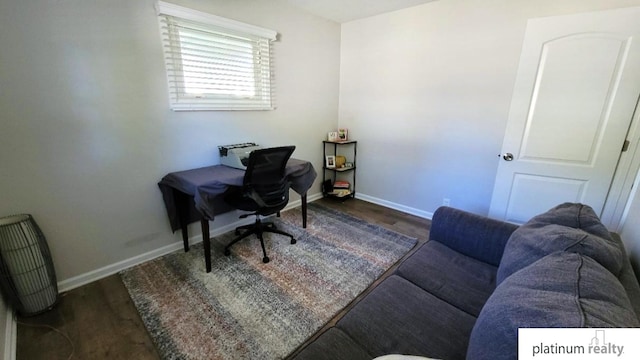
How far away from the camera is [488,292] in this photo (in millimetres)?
1293

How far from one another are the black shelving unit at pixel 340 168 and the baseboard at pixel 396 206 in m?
0.19

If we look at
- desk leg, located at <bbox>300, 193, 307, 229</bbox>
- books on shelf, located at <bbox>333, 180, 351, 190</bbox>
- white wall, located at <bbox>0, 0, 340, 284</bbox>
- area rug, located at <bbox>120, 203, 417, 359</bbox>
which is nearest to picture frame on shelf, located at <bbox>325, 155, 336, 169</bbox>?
books on shelf, located at <bbox>333, 180, 351, 190</bbox>

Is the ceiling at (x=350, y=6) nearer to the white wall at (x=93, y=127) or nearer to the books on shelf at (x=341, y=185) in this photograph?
the white wall at (x=93, y=127)

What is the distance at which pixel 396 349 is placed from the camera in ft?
3.19

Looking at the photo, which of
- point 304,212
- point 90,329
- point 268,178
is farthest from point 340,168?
point 90,329

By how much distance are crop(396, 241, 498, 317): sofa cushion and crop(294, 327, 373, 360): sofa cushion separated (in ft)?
1.83

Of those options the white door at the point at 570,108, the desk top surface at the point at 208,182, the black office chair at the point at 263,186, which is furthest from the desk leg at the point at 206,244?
the white door at the point at 570,108

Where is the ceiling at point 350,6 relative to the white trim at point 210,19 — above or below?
above

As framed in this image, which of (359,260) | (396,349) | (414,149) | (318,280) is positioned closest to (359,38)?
(414,149)

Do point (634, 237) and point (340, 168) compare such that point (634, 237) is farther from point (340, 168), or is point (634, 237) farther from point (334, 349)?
point (340, 168)

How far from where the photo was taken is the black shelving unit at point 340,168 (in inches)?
147

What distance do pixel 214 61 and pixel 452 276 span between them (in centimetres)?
257

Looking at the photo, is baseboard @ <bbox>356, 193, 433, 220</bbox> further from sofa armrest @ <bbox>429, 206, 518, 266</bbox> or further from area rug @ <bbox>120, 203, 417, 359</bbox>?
sofa armrest @ <bbox>429, 206, 518, 266</bbox>

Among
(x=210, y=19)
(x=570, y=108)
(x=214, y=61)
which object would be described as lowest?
(x=570, y=108)
